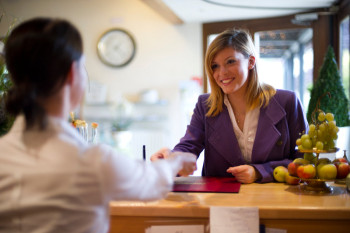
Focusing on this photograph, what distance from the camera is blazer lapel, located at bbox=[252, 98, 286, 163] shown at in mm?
1720

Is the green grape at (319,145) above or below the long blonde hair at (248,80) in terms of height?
below

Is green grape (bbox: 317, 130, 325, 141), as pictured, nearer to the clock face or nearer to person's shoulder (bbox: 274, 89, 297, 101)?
person's shoulder (bbox: 274, 89, 297, 101)

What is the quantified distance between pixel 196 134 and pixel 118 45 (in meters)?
4.05

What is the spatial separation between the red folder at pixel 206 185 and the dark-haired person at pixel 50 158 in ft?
2.14

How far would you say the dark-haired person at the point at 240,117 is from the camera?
174 cm

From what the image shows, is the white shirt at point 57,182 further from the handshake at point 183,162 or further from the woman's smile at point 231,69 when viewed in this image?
the woman's smile at point 231,69

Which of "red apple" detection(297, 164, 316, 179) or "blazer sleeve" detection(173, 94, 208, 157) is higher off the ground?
"blazer sleeve" detection(173, 94, 208, 157)

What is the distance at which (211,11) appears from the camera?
15.4 feet

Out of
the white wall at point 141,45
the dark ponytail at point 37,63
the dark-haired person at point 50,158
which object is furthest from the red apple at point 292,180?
the white wall at point 141,45

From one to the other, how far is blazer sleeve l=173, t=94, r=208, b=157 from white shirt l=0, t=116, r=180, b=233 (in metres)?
1.05

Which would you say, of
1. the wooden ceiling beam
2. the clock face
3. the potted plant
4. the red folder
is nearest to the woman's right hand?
the red folder

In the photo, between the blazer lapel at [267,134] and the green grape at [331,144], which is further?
the blazer lapel at [267,134]

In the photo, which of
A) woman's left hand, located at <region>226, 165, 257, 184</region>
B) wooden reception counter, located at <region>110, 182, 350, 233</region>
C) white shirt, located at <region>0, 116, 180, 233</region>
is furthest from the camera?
woman's left hand, located at <region>226, 165, 257, 184</region>

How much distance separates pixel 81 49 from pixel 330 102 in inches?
103
